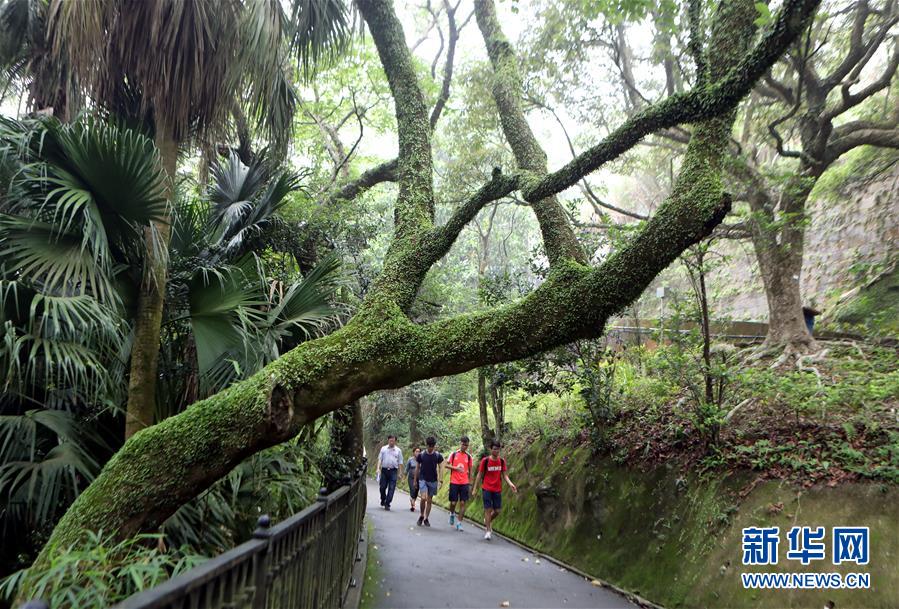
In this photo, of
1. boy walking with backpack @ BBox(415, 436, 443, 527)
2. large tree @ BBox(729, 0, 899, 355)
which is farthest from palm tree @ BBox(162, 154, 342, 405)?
large tree @ BBox(729, 0, 899, 355)

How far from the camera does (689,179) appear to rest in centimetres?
421

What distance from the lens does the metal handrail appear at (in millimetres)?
1594

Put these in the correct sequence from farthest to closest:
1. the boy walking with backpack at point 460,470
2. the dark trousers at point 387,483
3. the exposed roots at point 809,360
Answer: the dark trousers at point 387,483 → the boy walking with backpack at point 460,470 → the exposed roots at point 809,360

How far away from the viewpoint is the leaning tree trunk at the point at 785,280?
9.21 meters

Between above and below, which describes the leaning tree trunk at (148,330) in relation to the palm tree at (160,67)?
below

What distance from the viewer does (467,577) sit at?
6.81 meters

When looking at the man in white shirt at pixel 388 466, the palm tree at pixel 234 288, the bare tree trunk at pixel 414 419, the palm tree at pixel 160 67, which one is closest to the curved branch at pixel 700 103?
the palm tree at pixel 234 288

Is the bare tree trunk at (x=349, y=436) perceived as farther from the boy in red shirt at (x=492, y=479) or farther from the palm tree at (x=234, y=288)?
the boy in red shirt at (x=492, y=479)

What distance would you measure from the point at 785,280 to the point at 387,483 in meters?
9.10

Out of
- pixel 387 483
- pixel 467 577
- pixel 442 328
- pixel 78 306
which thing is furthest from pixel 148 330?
pixel 387 483

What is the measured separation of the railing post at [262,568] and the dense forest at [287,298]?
86 cm

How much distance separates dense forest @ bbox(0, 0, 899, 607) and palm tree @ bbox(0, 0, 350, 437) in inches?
1.1

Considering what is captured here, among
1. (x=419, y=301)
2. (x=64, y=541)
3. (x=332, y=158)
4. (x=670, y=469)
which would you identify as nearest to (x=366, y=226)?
(x=419, y=301)

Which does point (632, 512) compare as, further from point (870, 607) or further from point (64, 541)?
point (64, 541)
